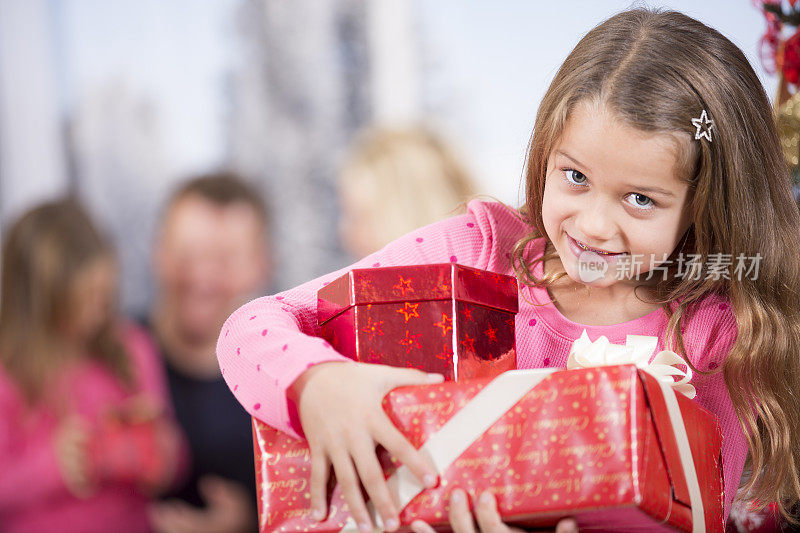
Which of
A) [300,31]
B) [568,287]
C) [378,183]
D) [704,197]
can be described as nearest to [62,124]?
[300,31]

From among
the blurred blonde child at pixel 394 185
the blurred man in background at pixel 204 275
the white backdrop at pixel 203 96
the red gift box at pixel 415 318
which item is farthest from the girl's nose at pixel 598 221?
the blurred man in background at pixel 204 275

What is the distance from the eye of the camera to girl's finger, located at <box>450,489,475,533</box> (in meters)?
0.68

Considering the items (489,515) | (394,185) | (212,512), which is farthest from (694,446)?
(212,512)

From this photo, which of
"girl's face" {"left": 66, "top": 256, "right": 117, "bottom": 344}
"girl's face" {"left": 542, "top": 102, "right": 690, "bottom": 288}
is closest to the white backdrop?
"girl's face" {"left": 66, "top": 256, "right": 117, "bottom": 344}

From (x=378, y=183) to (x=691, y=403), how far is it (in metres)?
1.49

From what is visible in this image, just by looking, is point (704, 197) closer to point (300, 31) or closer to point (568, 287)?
point (568, 287)

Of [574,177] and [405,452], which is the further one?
[574,177]

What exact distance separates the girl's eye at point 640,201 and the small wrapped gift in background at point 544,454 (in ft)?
0.58

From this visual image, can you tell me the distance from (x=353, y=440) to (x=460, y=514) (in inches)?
4.0

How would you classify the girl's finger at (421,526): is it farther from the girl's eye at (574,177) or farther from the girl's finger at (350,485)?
the girl's eye at (574,177)

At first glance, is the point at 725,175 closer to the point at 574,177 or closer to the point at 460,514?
the point at 574,177

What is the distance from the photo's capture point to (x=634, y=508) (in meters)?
0.65

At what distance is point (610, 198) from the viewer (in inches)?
31.5

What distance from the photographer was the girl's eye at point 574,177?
82 cm
